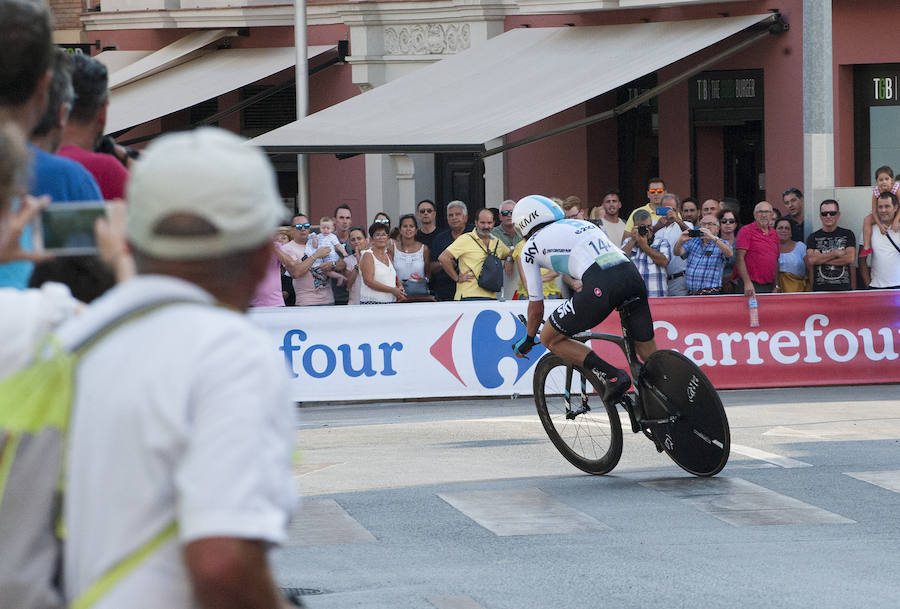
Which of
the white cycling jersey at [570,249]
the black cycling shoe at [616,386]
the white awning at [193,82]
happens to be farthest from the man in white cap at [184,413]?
the white awning at [193,82]

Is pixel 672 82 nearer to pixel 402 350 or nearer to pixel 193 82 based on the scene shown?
pixel 402 350

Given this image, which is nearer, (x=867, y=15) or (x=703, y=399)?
(x=703, y=399)

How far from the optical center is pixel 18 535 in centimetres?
266

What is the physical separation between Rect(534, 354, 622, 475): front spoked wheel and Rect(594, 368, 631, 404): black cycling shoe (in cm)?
7

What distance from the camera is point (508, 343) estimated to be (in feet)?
50.5

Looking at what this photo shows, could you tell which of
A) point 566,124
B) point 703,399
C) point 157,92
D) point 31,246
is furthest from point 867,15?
point 31,246

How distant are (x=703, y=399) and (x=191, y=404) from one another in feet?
26.0

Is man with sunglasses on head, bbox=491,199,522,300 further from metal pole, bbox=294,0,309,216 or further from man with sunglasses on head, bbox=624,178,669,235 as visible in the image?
metal pole, bbox=294,0,309,216

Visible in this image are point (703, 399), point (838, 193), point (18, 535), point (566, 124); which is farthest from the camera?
point (566, 124)

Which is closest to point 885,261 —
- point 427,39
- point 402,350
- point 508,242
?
point 508,242

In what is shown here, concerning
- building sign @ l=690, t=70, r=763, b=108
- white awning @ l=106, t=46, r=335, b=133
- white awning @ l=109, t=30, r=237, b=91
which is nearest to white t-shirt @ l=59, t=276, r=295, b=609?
building sign @ l=690, t=70, r=763, b=108

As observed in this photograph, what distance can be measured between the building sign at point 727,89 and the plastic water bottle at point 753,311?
23.1 feet

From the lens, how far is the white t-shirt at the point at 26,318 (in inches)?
110

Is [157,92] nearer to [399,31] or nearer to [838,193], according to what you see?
[399,31]
